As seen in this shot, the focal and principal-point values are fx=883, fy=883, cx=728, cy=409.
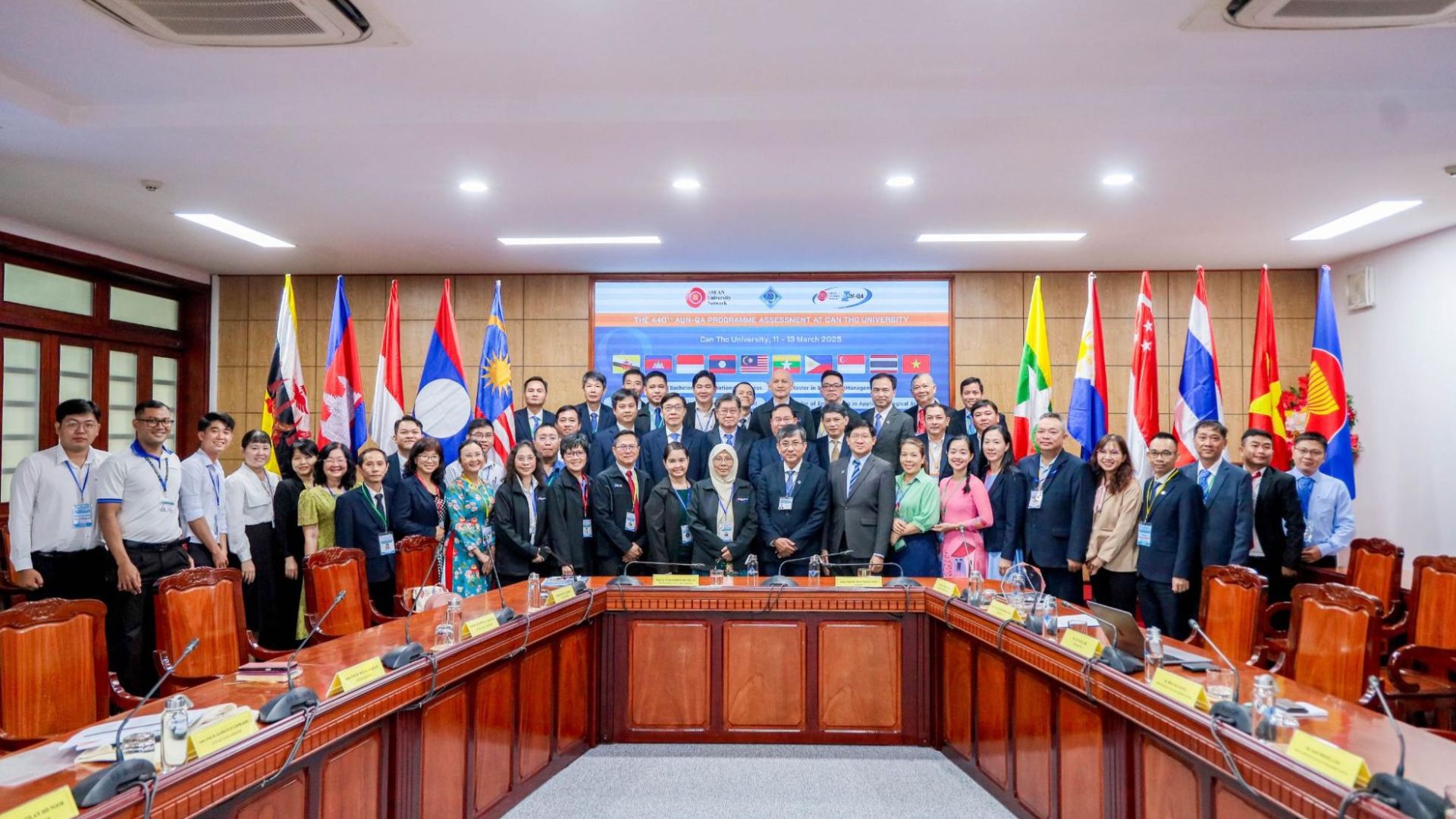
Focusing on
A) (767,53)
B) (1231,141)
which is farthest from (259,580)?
(1231,141)

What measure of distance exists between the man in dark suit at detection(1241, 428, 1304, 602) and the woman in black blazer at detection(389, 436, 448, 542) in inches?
174

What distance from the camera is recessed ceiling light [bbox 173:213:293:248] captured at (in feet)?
20.9

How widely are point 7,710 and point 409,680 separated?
114 centimetres

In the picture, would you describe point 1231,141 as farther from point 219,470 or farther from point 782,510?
point 219,470

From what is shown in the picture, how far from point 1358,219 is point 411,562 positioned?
6805 millimetres

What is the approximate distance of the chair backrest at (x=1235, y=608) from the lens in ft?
11.2

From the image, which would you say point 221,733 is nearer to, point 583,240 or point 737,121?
point 737,121

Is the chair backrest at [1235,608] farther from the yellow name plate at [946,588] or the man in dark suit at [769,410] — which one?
the man in dark suit at [769,410]

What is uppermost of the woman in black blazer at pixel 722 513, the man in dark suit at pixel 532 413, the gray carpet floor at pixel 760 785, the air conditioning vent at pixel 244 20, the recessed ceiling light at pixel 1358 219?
the air conditioning vent at pixel 244 20

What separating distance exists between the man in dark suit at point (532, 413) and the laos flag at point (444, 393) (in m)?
0.40

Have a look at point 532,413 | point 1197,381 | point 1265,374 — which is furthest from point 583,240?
point 1265,374

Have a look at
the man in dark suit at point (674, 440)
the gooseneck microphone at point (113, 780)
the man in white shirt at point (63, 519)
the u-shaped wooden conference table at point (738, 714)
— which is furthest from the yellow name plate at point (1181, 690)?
the man in white shirt at point (63, 519)

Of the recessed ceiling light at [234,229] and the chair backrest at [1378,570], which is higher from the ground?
the recessed ceiling light at [234,229]

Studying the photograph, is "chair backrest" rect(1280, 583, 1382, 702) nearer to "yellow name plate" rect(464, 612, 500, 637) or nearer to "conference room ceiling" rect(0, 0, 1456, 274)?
"conference room ceiling" rect(0, 0, 1456, 274)
